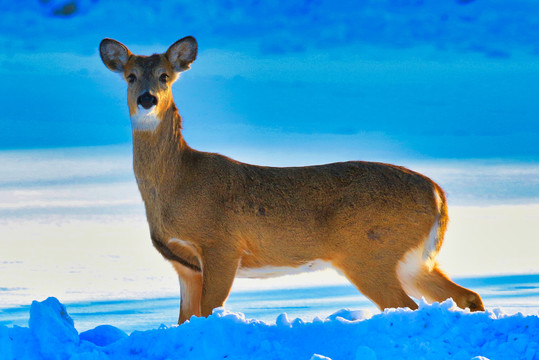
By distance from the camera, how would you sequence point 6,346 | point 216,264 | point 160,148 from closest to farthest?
point 6,346 < point 216,264 < point 160,148

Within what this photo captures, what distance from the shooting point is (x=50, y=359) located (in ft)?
27.6

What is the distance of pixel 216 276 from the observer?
9789 mm

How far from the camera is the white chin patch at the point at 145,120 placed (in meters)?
10.2

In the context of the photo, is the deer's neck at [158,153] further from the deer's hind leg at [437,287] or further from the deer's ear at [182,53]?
the deer's hind leg at [437,287]

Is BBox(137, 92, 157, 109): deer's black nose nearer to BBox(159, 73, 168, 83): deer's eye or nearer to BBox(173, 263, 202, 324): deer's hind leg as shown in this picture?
BBox(159, 73, 168, 83): deer's eye

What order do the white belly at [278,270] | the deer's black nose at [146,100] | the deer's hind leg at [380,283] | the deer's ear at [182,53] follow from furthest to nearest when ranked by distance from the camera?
the deer's ear at [182,53] < the white belly at [278,270] < the deer's hind leg at [380,283] < the deer's black nose at [146,100]

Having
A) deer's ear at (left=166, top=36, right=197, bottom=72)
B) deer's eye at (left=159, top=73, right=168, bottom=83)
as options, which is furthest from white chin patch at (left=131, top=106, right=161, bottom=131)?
deer's ear at (left=166, top=36, right=197, bottom=72)

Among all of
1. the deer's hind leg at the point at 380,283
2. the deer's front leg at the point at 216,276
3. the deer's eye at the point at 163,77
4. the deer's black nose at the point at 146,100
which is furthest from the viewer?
the deer's eye at the point at 163,77

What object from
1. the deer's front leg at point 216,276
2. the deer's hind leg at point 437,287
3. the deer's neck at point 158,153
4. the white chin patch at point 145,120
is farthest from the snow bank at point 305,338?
the white chin patch at point 145,120

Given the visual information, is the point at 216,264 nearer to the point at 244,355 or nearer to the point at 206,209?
the point at 206,209

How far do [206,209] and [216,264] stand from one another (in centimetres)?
68

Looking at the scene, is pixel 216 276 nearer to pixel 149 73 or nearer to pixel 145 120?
pixel 145 120

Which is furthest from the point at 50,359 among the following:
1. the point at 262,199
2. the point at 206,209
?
the point at 262,199

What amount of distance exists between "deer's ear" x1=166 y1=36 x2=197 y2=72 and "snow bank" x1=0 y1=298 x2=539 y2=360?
11.7 feet
